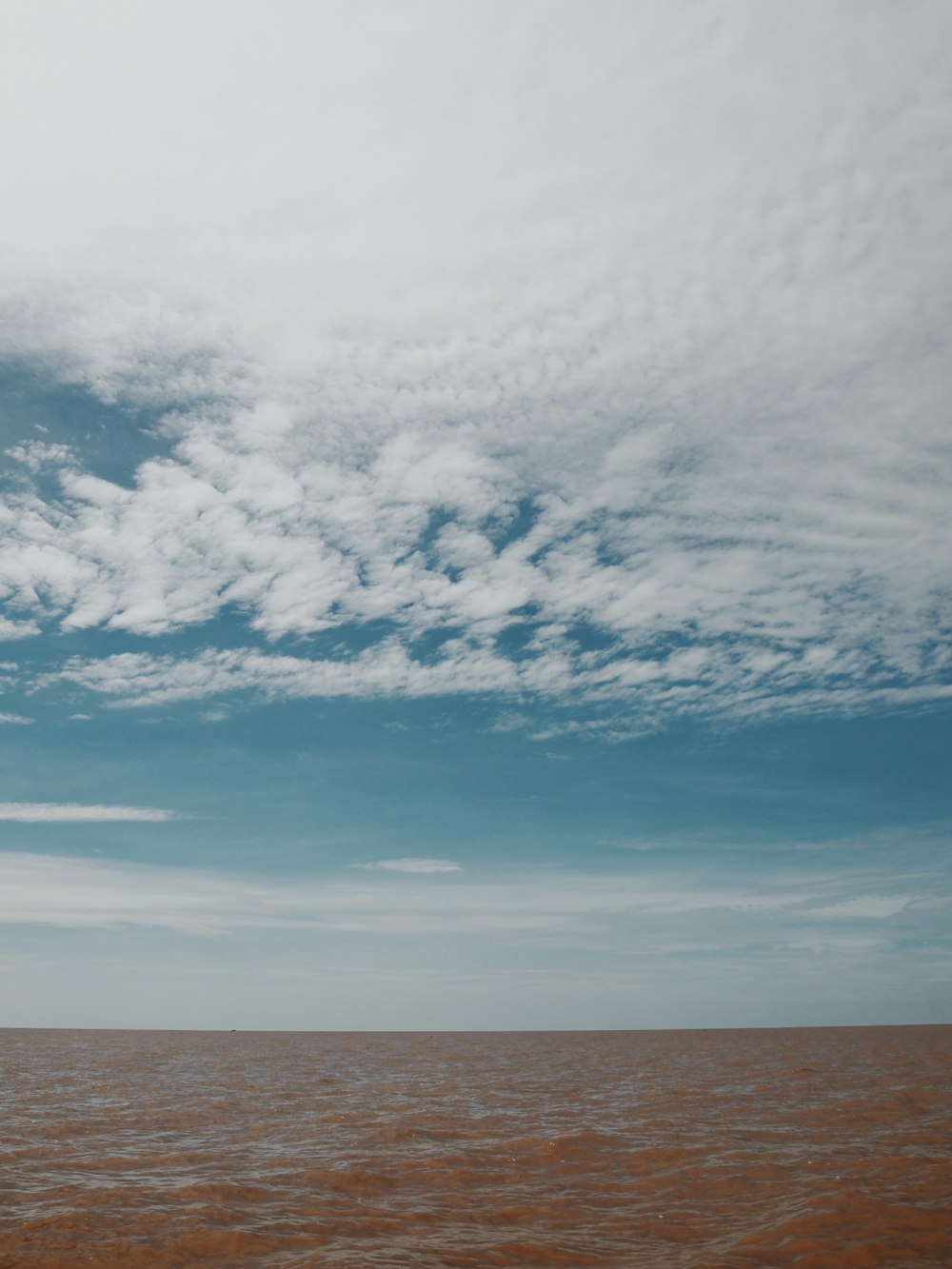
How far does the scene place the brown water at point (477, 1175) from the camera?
1205 cm

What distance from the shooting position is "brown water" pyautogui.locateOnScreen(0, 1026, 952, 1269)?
12.0 metres

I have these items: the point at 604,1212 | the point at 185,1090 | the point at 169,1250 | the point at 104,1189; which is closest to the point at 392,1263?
the point at 169,1250

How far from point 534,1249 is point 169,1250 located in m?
5.41

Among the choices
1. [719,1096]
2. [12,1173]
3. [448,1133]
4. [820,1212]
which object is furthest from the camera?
[719,1096]

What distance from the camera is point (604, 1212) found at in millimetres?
13992

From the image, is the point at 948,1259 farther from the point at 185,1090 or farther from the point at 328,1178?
the point at 185,1090

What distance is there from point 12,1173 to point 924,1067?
41.8 m

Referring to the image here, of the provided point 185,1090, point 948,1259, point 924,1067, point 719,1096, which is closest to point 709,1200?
point 948,1259

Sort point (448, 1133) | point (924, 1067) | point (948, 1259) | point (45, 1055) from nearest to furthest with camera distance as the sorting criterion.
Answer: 1. point (948, 1259)
2. point (448, 1133)
3. point (924, 1067)
4. point (45, 1055)

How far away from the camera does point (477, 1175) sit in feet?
55.1

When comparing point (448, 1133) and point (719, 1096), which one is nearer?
point (448, 1133)

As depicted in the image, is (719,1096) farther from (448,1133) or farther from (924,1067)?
(924,1067)

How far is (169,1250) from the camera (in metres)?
11.9

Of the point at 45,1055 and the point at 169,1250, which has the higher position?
the point at 169,1250
